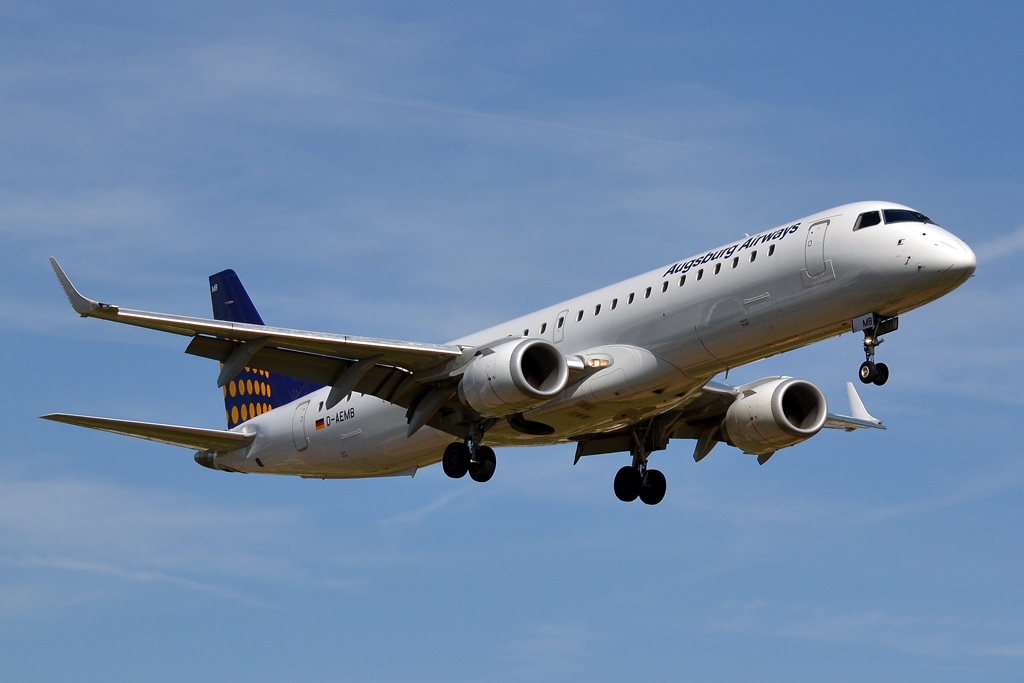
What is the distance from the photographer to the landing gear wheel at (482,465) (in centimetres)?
3170

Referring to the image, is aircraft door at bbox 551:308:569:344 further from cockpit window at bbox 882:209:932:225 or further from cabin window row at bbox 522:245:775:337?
cockpit window at bbox 882:209:932:225

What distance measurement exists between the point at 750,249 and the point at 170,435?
627 inches

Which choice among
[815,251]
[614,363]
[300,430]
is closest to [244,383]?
[300,430]

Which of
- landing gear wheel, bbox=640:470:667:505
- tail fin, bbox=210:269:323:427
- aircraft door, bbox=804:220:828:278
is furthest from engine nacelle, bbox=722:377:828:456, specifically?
tail fin, bbox=210:269:323:427

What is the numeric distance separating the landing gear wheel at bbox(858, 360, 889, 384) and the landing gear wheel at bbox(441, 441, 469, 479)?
30.8 ft

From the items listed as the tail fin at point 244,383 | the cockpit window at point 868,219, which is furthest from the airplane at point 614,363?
the tail fin at point 244,383

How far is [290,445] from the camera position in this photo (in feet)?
119

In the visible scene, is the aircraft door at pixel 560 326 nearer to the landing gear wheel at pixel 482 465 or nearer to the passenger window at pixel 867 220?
the landing gear wheel at pixel 482 465

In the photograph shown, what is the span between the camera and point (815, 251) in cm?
2738

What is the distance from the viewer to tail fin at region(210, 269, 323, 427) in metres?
39.1

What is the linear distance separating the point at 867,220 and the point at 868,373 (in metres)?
3.06

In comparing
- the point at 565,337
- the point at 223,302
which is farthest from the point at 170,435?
the point at 565,337

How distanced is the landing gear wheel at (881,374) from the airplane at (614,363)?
4 cm

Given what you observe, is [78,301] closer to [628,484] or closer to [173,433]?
[173,433]
